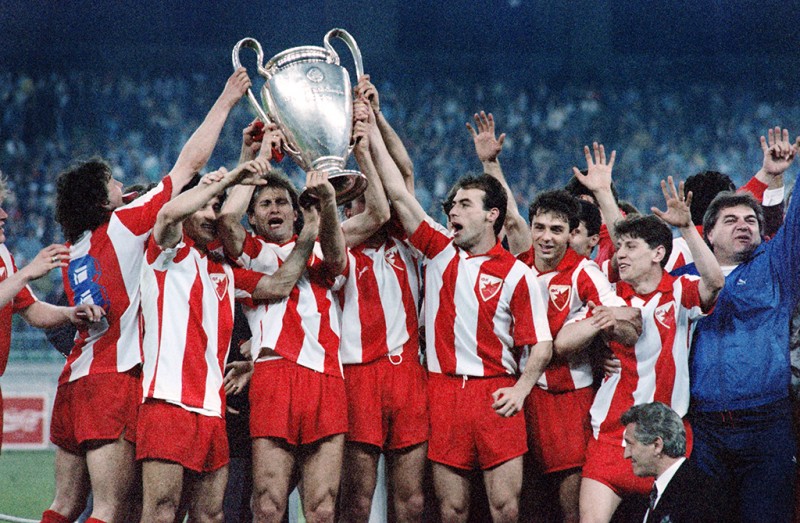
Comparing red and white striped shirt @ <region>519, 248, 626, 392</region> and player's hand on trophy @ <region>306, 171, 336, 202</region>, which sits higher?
player's hand on trophy @ <region>306, 171, 336, 202</region>

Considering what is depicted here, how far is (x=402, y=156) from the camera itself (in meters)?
4.54

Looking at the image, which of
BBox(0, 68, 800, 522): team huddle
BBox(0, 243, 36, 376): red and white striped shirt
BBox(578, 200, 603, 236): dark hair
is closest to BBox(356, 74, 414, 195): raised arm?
BBox(0, 68, 800, 522): team huddle

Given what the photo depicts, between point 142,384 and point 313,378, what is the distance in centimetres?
73

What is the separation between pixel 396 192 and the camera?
14.0 feet

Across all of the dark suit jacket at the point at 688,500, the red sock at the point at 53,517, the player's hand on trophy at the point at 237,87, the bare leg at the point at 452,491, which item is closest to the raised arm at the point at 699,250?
the dark suit jacket at the point at 688,500

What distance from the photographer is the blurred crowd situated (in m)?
15.9

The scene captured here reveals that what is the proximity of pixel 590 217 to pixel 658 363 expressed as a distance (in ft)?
3.07

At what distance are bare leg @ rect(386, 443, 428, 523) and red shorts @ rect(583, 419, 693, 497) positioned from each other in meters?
0.76

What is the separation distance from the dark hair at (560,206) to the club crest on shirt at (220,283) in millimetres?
1543

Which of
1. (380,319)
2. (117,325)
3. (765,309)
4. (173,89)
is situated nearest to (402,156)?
(380,319)

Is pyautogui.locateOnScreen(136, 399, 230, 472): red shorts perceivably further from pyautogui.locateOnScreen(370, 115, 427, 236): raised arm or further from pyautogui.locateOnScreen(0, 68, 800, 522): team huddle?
pyautogui.locateOnScreen(370, 115, 427, 236): raised arm

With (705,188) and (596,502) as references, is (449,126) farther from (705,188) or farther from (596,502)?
(596,502)

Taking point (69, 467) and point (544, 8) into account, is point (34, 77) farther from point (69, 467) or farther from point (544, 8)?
point (69, 467)

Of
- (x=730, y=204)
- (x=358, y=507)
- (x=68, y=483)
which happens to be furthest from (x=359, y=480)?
(x=730, y=204)
